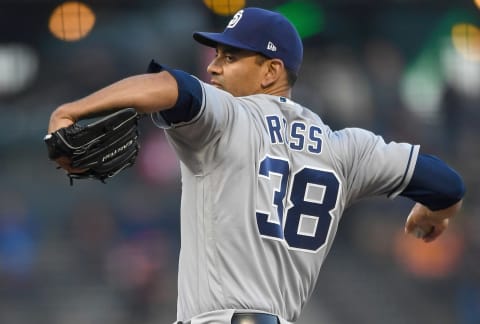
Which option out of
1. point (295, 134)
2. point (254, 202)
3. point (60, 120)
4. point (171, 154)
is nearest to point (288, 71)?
point (295, 134)

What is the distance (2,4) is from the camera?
8.20 metres

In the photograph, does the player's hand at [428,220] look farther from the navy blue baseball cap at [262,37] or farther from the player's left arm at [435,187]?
the navy blue baseball cap at [262,37]

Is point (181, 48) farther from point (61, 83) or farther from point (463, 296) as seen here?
point (463, 296)

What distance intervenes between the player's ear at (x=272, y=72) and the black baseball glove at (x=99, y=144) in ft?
2.32

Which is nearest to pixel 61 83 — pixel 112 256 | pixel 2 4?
pixel 2 4

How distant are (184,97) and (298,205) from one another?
0.64m

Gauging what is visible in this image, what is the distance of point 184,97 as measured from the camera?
2.56 m

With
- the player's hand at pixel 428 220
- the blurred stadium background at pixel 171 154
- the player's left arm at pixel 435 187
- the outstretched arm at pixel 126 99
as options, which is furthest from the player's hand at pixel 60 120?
the blurred stadium background at pixel 171 154

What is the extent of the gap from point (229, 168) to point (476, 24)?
5.91 metres

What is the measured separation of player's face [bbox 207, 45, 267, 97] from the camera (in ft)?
10.3

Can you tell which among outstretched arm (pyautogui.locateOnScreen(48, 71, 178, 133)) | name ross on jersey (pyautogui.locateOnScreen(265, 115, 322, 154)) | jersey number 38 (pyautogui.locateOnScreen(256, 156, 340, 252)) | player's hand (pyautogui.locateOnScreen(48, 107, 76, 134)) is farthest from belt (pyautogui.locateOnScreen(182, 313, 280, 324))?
player's hand (pyautogui.locateOnScreen(48, 107, 76, 134))

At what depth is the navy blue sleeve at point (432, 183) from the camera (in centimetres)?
327

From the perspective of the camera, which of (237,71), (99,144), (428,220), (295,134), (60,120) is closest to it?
(60,120)

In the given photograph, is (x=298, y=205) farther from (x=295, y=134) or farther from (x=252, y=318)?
(x=252, y=318)
